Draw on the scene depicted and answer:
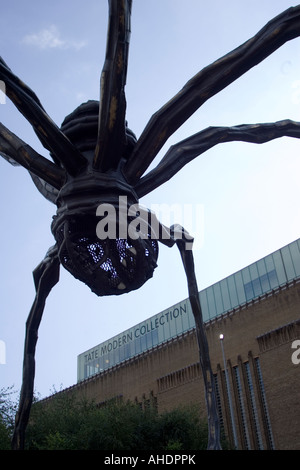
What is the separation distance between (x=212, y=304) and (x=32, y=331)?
39426mm

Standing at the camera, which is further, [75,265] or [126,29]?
[75,265]

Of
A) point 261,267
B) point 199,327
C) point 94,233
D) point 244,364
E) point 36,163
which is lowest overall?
point 199,327

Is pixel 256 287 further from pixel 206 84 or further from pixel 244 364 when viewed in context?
pixel 206 84

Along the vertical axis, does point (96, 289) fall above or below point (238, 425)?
below

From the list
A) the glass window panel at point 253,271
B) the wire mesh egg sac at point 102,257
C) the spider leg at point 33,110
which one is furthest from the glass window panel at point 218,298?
the spider leg at point 33,110

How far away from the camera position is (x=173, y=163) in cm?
634

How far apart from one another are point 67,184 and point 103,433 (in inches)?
515

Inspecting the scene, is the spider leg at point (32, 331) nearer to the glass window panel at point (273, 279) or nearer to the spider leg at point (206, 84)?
the spider leg at point (206, 84)

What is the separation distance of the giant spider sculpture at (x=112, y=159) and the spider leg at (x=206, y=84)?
0.4 inches

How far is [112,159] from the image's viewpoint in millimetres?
5684

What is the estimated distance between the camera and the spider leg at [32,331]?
19.5ft

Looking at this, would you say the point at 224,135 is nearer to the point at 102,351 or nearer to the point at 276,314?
the point at 276,314

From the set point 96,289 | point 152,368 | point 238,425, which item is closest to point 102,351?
point 152,368

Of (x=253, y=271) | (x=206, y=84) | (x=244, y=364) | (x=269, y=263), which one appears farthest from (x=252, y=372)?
(x=206, y=84)
